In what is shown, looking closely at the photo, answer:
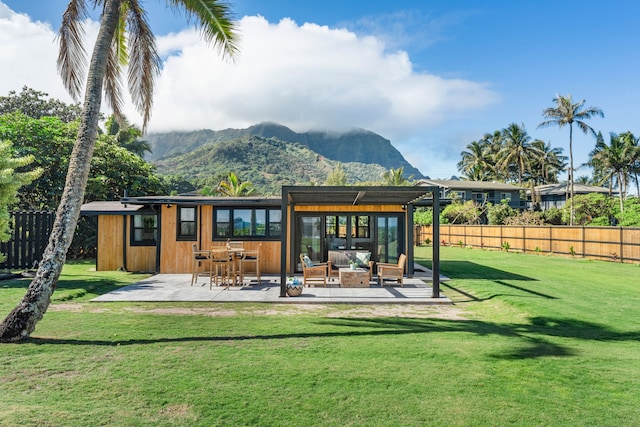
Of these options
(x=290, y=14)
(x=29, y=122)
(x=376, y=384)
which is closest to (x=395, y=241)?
(x=290, y=14)

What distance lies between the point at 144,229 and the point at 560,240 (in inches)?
805

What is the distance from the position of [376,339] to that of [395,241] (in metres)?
7.73

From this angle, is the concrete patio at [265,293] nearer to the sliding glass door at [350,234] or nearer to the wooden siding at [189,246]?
the wooden siding at [189,246]

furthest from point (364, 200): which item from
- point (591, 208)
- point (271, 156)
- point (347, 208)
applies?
point (271, 156)

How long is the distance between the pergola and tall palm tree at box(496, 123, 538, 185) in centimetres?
4297

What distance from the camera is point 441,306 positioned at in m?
8.34

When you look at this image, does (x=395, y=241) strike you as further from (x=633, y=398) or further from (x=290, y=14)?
(x=633, y=398)

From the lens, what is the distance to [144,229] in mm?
14148

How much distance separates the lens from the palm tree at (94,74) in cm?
548

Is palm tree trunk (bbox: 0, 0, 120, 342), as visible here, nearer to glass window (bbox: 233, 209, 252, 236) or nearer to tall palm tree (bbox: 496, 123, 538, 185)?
glass window (bbox: 233, 209, 252, 236)

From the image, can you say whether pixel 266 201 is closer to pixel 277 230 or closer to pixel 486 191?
pixel 277 230

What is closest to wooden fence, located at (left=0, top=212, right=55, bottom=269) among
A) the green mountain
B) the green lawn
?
the green lawn

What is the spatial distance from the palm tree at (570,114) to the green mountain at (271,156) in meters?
23.0

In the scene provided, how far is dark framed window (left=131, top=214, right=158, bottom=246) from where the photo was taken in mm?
14086
